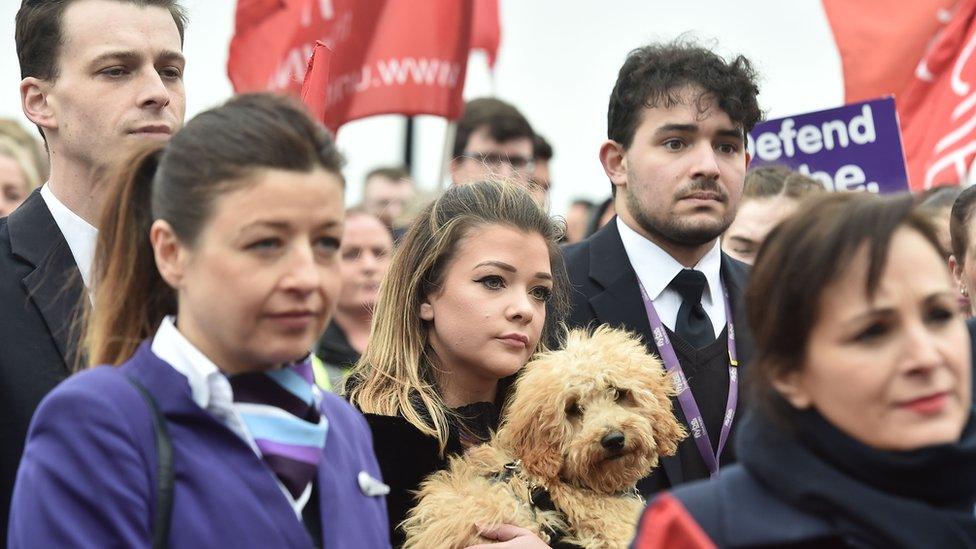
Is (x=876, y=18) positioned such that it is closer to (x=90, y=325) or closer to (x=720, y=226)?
(x=720, y=226)

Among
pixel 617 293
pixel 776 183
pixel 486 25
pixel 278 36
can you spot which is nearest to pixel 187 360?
pixel 617 293

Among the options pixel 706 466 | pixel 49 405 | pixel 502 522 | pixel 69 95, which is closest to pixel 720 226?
pixel 706 466

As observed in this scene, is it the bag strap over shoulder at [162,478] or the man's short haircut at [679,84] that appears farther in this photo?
the man's short haircut at [679,84]

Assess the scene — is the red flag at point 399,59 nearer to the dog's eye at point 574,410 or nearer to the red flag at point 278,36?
the red flag at point 278,36

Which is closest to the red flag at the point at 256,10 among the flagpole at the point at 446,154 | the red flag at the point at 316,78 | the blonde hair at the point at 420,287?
the flagpole at the point at 446,154

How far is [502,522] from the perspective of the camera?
3.97 metres

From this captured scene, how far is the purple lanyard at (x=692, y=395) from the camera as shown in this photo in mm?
4977

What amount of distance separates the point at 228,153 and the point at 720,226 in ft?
9.42

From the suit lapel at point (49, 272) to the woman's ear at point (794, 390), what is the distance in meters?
1.84

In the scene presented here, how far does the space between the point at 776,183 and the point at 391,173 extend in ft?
13.2

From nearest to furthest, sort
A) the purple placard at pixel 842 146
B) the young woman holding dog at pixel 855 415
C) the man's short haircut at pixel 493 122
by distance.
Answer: the young woman holding dog at pixel 855 415, the purple placard at pixel 842 146, the man's short haircut at pixel 493 122

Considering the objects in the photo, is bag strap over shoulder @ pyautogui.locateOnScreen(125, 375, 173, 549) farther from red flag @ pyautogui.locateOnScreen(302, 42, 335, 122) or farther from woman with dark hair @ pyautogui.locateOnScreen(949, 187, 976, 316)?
woman with dark hair @ pyautogui.locateOnScreen(949, 187, 976, 316)

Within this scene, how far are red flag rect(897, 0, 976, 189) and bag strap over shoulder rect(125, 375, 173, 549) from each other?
5427mm

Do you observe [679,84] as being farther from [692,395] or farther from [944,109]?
[944,109]
